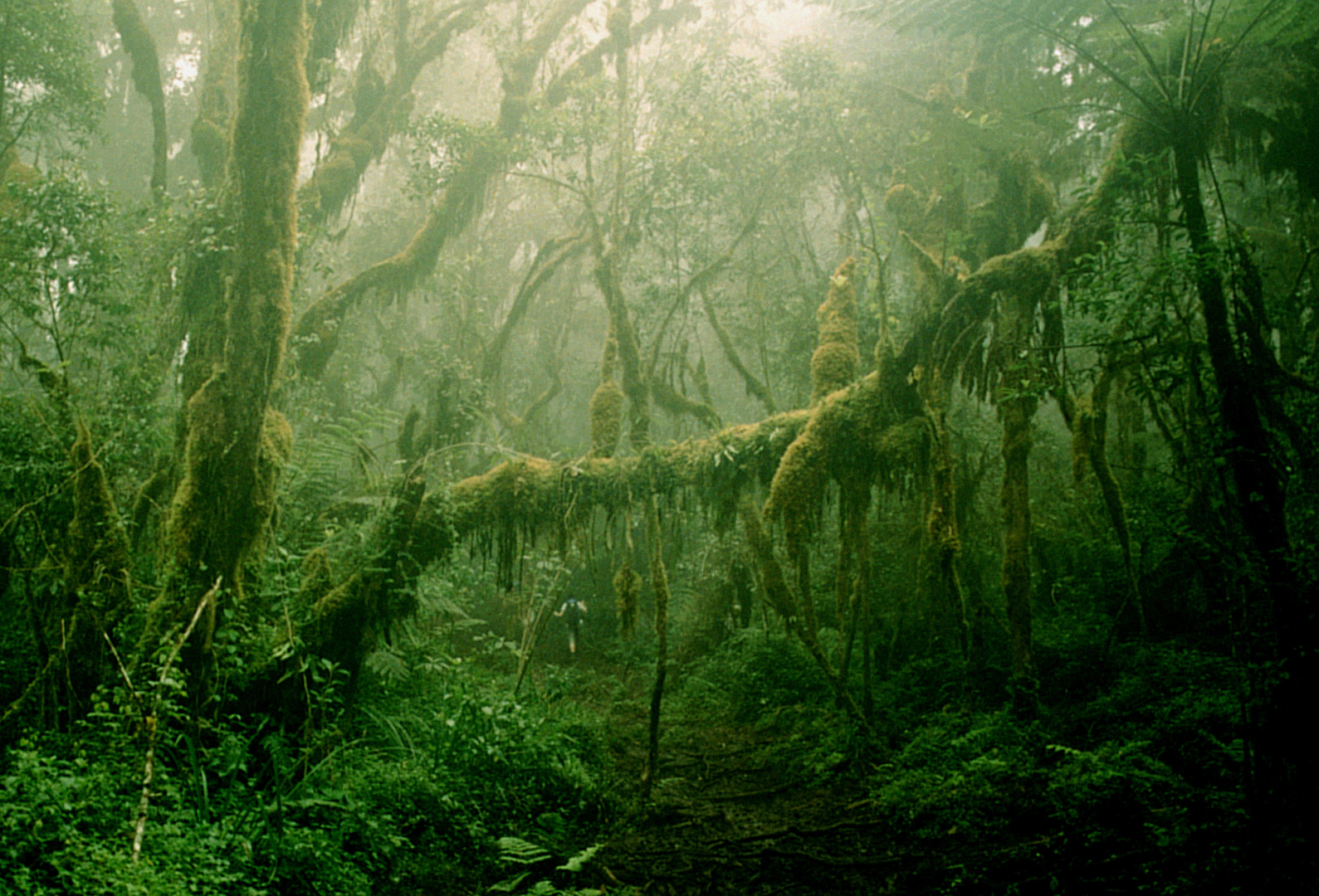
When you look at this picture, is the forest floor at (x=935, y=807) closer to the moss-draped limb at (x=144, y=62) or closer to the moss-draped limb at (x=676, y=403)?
the moss-draped limb at (x=676, y=403)

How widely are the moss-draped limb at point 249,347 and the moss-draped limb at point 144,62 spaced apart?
278 inches

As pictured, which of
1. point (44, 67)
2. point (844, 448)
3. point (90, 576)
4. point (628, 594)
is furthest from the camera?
point (44, 67)

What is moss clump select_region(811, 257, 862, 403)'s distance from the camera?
28.2ft

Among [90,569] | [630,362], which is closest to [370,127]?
[630,362]

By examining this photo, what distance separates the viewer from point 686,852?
6.39 m

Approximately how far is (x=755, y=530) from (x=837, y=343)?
2259 millimetres

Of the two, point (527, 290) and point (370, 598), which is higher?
point (527, 290)

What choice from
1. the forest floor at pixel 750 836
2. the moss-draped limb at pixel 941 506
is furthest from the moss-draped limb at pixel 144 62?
the moss-draped limb at pixel 941 506

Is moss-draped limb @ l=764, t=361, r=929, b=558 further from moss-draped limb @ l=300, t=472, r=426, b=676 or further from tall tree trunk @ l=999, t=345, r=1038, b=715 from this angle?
moss-draped limb @ l=300, t=472, r=426, b=676

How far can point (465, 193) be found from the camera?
49.1 ft

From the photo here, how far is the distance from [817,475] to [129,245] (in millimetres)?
10004

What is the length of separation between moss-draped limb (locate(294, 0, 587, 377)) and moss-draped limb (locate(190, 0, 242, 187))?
2.53m

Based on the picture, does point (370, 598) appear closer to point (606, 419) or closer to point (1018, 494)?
point (606, 419)

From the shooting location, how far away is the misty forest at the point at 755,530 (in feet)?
15.6
